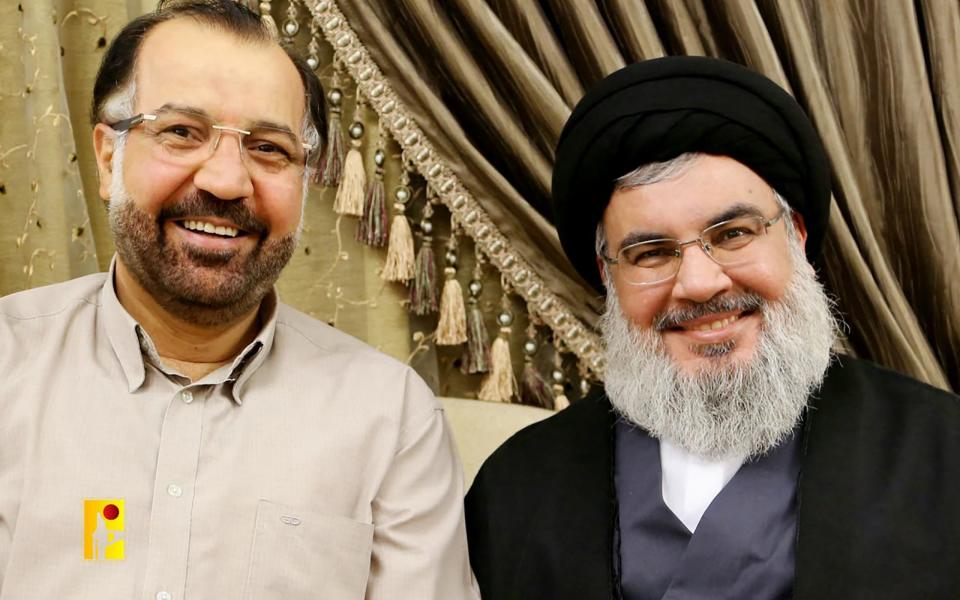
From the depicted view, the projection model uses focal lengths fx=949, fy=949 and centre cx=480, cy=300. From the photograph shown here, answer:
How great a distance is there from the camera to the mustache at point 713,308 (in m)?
1.61

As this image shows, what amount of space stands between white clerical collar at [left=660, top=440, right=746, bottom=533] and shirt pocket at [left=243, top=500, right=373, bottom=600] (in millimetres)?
533

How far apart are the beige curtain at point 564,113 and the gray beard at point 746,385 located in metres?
0.45

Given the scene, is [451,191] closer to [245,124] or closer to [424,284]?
[424,284]

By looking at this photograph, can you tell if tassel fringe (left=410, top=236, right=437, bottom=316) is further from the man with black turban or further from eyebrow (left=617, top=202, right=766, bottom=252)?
eyebrow (left=617, top=202, right=766, bottom=252)

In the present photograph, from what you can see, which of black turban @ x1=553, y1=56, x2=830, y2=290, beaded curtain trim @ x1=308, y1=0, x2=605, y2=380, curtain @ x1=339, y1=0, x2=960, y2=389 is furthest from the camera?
beaded curtain trim @ x1=308, y1=0, x2=605, y2=380

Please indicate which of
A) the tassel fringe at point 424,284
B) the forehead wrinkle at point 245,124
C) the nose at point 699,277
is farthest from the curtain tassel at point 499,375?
the forehead wrinkle at point 245,124

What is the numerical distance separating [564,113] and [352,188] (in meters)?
0.50

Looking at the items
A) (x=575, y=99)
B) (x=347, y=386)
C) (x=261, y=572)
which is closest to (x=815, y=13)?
(x=575, y=99)

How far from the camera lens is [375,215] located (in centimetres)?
217

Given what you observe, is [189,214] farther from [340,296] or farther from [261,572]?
[340,296]

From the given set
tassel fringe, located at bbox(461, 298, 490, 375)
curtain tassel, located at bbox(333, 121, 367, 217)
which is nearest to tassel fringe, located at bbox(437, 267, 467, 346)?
tassel fringe, located at bbox(461, 298, 490, 375)

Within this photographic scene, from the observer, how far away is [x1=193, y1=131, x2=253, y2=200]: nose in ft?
4.86

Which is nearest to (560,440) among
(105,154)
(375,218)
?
(375,218)

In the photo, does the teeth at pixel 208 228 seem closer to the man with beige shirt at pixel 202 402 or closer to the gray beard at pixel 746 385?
the man with beige shirt at pixel 202 402
